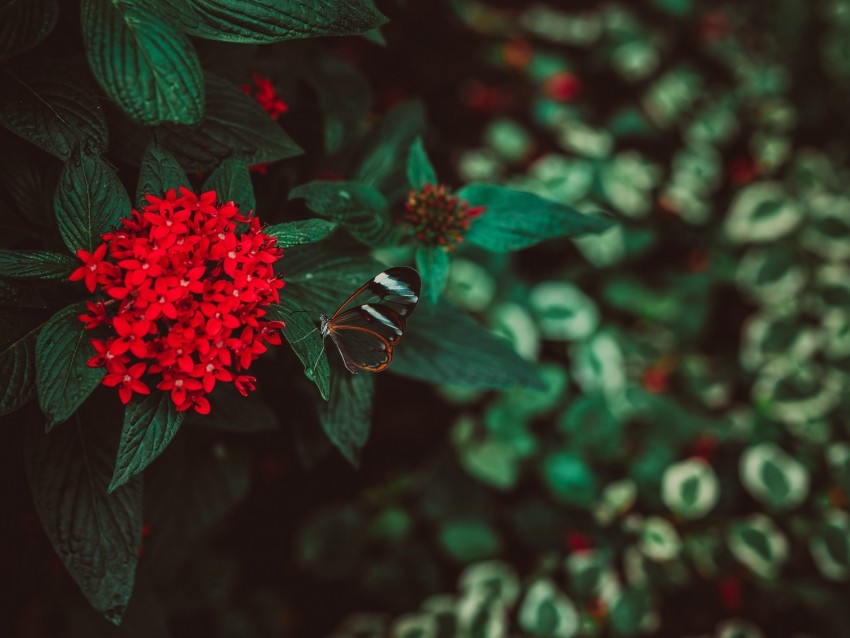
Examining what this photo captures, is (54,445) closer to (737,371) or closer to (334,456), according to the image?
(334,456)

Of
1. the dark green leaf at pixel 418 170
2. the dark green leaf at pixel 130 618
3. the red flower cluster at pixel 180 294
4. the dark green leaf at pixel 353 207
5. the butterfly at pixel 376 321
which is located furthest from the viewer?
the dark green leaf at pixel 130 618

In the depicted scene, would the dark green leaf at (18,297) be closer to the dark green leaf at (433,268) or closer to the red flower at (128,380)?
the red flower at (128,380)

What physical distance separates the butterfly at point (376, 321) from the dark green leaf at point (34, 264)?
268 millimetres

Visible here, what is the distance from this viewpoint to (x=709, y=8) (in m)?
2.32

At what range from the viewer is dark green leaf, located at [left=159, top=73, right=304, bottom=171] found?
0.76 m

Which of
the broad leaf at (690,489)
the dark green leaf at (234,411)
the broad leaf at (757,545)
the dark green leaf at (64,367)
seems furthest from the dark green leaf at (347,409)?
the broad leaf at (757,545)

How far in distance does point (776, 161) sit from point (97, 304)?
6.94 ft

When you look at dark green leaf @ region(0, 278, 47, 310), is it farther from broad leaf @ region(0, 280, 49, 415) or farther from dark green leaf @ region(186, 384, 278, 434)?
dark green leaf @ region(186, 384, 278, 434)

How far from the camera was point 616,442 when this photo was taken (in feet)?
5.44

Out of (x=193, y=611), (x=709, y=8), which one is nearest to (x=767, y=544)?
(x=193, y=611)

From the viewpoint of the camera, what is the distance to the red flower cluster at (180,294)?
577 mm

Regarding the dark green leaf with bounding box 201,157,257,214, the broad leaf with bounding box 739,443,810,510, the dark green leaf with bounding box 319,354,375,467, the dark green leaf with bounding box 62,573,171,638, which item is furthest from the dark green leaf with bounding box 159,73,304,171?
the broad leaf with bounding box 739,443,810,510

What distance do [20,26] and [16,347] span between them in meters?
0.33

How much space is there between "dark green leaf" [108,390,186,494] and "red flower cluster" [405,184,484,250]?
0.41 m
